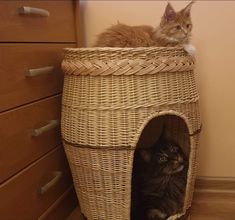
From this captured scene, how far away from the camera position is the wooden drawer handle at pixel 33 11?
976mm

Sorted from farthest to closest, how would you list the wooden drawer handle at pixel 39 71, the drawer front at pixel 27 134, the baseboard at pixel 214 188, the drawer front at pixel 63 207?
the baseboard at pixel 214 188, the drawer front at pixel 63 207, the wooden drawer handle at pixel 39 71, the drawer front at pixel 27 134

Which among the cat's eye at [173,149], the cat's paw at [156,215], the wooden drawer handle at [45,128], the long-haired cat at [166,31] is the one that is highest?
the long-haired cat at [166,31]

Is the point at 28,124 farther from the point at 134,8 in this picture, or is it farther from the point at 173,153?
the point at 134,8

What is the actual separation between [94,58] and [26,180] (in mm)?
461

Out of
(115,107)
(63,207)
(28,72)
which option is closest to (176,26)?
(115,107)

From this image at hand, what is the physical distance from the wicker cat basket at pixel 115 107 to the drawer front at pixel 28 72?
0.29 ft

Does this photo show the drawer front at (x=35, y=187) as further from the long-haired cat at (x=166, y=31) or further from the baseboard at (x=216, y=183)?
the baseboard at (x=216, y=183)

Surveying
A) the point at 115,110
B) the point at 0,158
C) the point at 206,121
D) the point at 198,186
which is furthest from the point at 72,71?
the point at 198,186

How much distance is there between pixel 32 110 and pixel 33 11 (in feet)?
1.08

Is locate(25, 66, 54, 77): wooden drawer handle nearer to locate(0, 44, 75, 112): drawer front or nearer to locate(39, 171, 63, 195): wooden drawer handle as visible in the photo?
locate(0, 44, 75, 112): drawer front

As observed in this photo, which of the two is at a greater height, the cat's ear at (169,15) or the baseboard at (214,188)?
the cat's ear at (169,15)

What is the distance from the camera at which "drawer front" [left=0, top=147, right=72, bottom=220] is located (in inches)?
36.4

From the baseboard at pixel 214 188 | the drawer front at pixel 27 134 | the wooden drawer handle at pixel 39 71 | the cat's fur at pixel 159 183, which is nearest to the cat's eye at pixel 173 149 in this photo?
the cat's fur at pixel 159 183

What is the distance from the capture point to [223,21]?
138 centimetres
